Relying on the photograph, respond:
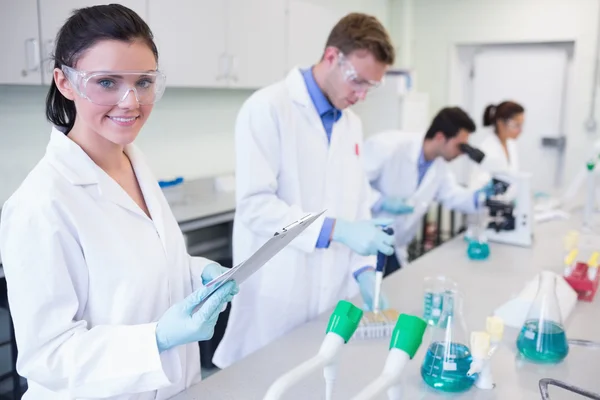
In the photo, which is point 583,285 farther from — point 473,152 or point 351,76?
point 473,152

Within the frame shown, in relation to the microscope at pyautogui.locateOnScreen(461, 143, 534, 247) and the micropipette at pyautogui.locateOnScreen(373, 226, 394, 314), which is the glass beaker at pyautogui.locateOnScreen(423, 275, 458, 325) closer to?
the micropipette at pyautogui.locateOnScreen(373, 226, 394, 314)

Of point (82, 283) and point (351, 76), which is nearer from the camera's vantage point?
point (82, 283)

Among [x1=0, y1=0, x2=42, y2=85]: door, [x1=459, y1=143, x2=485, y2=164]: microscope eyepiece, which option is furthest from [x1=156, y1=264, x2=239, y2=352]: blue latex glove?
[x1=459, y1=143, x2=485, y2=164]: microscope eyepiece

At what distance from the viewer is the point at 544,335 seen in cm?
129

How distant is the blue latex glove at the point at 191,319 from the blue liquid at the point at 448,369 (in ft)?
1.61

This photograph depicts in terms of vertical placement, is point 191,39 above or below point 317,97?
above

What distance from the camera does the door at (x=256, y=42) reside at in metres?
3.39

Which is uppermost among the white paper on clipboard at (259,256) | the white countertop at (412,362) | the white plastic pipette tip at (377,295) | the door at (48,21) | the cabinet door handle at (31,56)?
the door at (48,21)

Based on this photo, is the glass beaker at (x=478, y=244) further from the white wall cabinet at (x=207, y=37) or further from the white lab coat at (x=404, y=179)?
the white wall cabinet at (x=207, y=37)

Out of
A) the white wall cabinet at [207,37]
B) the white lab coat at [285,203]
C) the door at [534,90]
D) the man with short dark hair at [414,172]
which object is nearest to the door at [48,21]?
the white wall cabinet at [207,37]

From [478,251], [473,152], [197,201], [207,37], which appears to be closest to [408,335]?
[478,251]

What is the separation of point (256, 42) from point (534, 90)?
295cm

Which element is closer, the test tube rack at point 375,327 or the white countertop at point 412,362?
the white countertop at point 412,362

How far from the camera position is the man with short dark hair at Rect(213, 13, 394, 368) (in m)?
1.67
